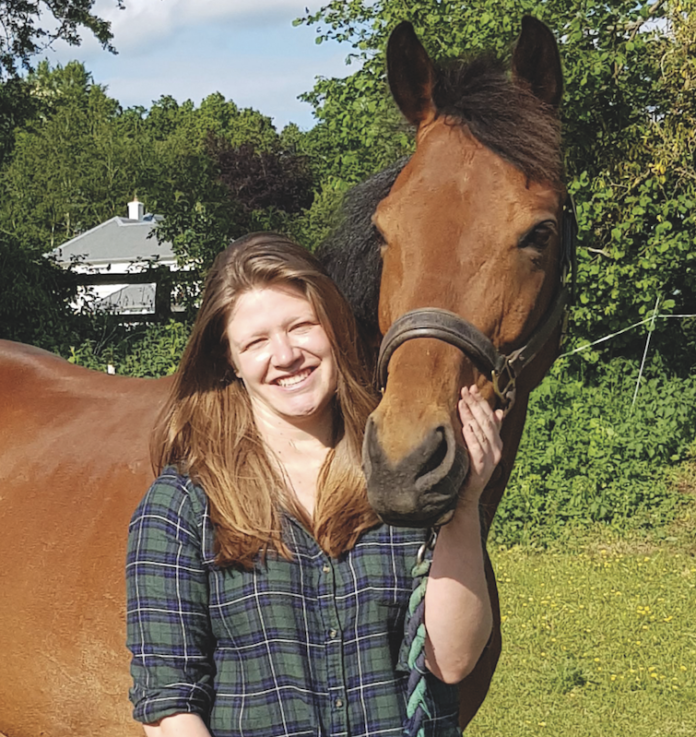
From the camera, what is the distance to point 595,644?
216 inches

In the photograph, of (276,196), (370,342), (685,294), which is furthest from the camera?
(276,196)

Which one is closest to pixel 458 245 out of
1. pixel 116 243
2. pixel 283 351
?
pixel 283 351

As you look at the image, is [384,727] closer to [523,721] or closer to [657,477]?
[523,721]

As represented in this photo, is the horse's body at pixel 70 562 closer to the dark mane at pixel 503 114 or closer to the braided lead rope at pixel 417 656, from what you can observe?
the braided lead rope at pixel 417 656

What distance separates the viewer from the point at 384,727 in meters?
1.67

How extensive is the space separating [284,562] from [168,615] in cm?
22

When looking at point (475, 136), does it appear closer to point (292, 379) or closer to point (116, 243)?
point (292, 379)

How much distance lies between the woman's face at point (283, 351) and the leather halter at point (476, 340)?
13cm

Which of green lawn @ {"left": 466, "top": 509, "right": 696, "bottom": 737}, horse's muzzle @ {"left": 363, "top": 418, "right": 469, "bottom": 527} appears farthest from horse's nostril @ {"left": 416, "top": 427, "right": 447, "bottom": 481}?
green lawn @ {"left": 466, "top": 509, "right": 696, "bottom": 737}

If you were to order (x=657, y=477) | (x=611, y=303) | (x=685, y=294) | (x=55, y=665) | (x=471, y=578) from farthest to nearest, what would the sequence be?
(x=685, y=294) < (x=611, y=303) < (x=657, y=477) < (x=55, y=665) < (x=471, y=578)

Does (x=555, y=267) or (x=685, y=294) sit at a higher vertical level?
(x=685, y=294)

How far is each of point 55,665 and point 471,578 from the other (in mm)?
1483

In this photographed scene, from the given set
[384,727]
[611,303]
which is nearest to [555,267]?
[384,727]

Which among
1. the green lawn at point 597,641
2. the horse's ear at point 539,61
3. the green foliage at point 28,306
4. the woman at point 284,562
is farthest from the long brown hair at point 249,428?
the green foliage at point 28,306
